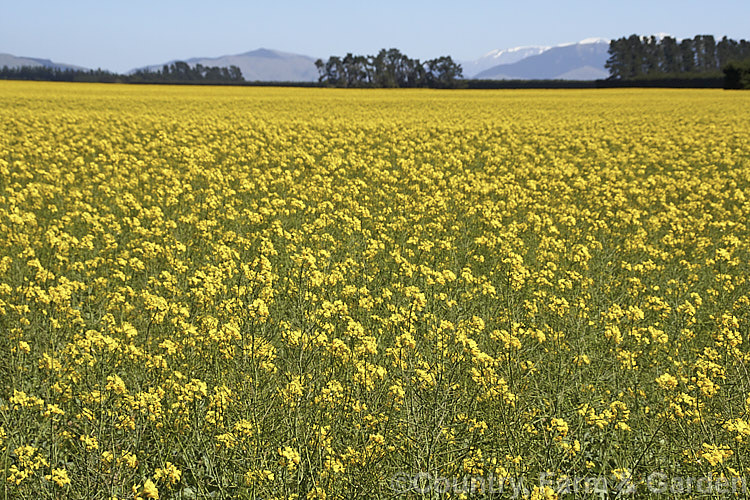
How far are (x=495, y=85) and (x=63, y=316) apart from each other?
82.5 m

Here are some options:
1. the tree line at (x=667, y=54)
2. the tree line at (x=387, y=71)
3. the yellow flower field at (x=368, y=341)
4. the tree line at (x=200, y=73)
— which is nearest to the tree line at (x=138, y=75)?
the tree line at (x=200, y=73)

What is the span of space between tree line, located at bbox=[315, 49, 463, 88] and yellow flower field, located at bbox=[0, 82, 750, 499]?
8694 centimetres

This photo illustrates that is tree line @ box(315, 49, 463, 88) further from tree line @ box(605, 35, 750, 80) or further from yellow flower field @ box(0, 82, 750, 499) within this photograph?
yellow flower field @ box(0, 82, 750, 499)

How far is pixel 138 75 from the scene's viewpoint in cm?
9581

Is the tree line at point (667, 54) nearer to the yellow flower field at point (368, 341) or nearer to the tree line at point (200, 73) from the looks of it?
the tree line at point (200, 73)

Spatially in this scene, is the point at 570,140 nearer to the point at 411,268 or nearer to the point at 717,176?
the point at 717,176

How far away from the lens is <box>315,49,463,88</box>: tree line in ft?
312

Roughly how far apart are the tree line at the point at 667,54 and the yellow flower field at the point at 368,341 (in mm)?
95839

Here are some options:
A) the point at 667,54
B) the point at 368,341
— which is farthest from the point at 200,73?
the point at 368,341

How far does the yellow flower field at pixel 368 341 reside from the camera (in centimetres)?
368

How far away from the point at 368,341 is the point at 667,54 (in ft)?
375

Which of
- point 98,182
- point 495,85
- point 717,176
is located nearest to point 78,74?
point 495,85

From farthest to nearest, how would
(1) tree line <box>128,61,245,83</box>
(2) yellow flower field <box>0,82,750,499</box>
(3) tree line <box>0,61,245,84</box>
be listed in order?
(1) tree line <box>128,61,245,83</box> → (3) tree line <box>0,61,245,84</box> → (2) yellow flower field <box>0,82,750,499</box>

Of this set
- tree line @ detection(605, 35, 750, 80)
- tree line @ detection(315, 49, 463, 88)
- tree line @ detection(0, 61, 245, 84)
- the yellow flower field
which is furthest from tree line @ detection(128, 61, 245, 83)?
the yellow flower field
